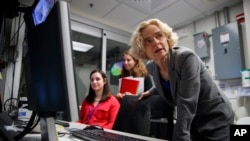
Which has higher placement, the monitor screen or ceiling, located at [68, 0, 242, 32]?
ceiling, located at [68, 0, 242, 32]

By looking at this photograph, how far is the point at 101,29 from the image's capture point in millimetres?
3861

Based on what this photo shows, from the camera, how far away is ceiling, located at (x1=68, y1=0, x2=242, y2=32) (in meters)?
3.17

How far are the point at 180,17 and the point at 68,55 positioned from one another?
3605mm

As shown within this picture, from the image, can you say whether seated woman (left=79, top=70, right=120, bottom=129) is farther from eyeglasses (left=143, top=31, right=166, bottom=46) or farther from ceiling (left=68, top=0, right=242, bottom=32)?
ceiling (left=68, top=0, right=242, bottom=32)

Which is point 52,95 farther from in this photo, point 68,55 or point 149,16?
point 149,16

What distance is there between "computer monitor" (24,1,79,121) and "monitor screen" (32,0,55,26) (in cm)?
1

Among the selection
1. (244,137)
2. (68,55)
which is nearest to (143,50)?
(244,137)

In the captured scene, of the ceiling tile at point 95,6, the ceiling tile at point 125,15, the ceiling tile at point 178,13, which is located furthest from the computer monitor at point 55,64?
the ceiling tile at point 178,13

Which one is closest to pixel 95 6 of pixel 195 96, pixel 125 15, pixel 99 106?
pixel 125 15

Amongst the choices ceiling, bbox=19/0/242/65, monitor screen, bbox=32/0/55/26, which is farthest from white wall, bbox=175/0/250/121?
monitor screen, bbox=32/0/55/26

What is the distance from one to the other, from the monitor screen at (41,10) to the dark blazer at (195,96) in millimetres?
670

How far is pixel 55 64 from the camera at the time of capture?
0.46 meters

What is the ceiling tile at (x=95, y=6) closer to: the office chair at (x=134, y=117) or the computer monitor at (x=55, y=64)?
the office chair at (x=134, y=117)

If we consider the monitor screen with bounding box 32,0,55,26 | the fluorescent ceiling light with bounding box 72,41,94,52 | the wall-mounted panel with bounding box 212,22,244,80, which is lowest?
the monitor screen with bounding box 32,0,55,26
